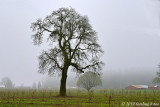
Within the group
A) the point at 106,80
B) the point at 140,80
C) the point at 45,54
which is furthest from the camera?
the point at 140,80

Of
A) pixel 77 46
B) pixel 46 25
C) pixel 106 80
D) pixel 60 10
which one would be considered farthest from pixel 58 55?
pixel 106 80

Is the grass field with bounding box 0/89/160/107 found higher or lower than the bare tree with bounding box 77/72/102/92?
lower

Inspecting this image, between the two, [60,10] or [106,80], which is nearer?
[60,10]

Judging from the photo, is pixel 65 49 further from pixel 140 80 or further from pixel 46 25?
pixel 140 80

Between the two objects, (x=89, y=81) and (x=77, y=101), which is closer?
(x=77, y=101)

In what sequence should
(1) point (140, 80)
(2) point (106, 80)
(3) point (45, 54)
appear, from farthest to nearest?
(1) point (140, 80)
(2) point (106, 80)
(3) point (45, 54)

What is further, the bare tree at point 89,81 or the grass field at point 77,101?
the bare tree at point 89,81

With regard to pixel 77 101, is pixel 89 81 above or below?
above

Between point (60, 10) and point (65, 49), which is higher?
point (60, 10)

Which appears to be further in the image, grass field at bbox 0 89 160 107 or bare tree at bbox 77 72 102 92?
bare tree at bbox 77 72 102 92

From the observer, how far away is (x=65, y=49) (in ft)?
113

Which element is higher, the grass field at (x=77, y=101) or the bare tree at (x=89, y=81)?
the bare tree at (x=89, y=81)

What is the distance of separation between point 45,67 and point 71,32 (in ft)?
26.0

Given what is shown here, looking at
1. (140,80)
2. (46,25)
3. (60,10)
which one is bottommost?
(140,80)
